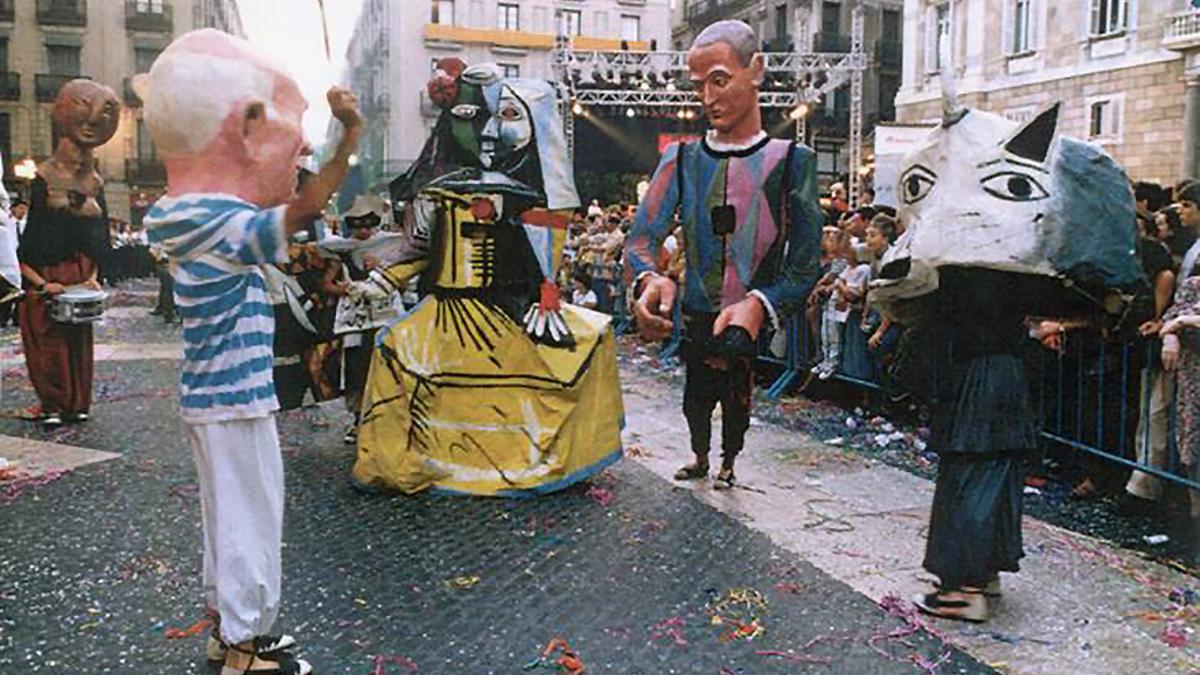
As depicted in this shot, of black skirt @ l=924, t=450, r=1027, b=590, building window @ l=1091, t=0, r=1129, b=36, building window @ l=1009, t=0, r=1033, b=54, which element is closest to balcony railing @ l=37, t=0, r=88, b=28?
black skirt @ l=924, t=450, r=1027, b=590

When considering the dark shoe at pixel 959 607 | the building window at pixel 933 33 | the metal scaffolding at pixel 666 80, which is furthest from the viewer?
the building window at pixel 933 33

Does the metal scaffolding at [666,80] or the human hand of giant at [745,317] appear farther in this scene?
the metal scaffolding at [666,80]

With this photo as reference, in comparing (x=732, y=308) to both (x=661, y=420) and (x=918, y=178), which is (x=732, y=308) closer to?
(x=918, y=178)

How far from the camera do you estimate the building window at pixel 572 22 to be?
20.8m

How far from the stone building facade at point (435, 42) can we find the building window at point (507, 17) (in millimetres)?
24

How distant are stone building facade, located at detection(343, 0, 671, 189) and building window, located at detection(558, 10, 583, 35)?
20 millimetres

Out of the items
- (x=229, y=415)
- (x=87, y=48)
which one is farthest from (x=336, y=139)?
(x=87, y=48)

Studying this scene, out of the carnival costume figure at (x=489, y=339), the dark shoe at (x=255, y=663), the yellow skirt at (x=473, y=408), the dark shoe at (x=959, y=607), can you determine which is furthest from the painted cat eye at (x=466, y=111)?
the dark shoe at (x=959, y=607)

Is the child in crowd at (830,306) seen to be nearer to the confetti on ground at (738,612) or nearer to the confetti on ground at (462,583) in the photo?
the confetti on ground at (738,612)

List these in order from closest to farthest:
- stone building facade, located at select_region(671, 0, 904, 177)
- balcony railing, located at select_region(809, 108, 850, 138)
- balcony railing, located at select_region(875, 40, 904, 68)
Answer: balcony railing, located at select_region(809, 108, 850, 138) → stone building facade, located at select_region(671, 0, 904, 177) → balcony railing, located at select_region(875, 40, 904, 68)

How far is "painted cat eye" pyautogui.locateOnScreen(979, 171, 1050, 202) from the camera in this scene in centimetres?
349

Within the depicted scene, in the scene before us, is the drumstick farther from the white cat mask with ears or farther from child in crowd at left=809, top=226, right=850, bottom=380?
child in crowd at left=809, top=226, right=850, bottom=380

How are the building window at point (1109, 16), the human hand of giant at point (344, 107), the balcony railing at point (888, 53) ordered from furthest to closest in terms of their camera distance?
the balcony railing at point (888, 53)
the building window at point (1109, 16)
the human hand of giant at point (344, 107)

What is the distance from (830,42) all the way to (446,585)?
3963cm
